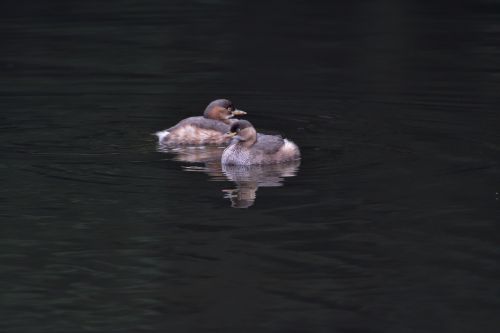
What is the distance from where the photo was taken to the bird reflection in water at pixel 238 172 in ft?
32.9

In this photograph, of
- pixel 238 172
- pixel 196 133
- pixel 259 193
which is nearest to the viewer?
pixel 259 193

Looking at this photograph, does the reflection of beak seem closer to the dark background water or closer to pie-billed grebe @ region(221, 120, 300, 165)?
the dark background water

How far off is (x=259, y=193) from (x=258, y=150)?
47.5 inches

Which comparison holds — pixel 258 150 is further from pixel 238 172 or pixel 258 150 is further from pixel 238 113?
pixel 238 113

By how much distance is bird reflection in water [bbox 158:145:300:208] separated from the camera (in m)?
10.0

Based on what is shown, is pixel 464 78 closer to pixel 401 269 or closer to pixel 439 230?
pixel 439 230

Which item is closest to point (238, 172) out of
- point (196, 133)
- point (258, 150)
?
point (258, 150)

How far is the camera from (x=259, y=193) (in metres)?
10.0

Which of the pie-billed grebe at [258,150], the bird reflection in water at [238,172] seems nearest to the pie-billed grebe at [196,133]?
the bird reflection in water at [238,172]

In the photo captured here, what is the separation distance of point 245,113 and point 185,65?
4321mm

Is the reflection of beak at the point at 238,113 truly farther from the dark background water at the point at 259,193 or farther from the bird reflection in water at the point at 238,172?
the bird reflection in water at the point at 238,172

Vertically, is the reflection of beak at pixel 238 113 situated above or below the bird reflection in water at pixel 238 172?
above

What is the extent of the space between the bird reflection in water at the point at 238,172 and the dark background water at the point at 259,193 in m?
0.09

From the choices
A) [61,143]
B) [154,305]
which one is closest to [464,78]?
[61,143]
